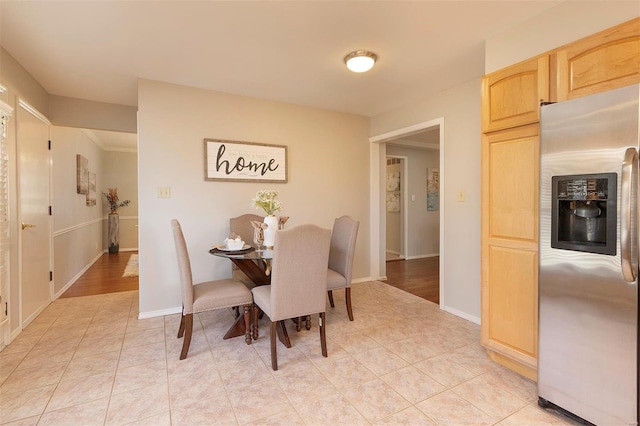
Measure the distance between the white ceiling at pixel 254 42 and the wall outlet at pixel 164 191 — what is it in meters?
1.08

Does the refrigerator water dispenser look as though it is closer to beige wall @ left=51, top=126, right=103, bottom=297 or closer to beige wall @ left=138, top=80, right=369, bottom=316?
beige wall @ left=138, top=80, right=369, bottom=316

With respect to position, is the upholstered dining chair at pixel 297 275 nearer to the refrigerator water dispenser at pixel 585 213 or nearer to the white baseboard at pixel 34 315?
the refrigerator water dispenser at pixel 585 213

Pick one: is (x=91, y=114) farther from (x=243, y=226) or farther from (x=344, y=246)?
(x=344, y=246)

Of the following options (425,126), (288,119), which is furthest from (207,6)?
(425,126)

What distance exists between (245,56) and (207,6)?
2.14ft

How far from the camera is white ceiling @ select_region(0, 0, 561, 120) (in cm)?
193

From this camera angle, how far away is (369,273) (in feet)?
14.6

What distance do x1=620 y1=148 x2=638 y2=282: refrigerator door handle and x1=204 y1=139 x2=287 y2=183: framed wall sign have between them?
3026 mm

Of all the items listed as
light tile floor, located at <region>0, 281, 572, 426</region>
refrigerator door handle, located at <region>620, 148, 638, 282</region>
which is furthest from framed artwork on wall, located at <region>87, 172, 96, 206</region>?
refrigerator door handle, located at <region>620, 148, 638, 282</region>

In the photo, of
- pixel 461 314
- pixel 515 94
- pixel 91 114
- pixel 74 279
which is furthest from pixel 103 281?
pixel 515 94

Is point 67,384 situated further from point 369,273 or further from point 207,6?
point 369,273

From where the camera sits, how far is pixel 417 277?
466 cm

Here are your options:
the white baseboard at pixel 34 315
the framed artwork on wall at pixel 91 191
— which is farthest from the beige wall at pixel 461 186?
the framed artwork on wall at pixel 91 191

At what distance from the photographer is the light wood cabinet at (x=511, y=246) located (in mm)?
1885
